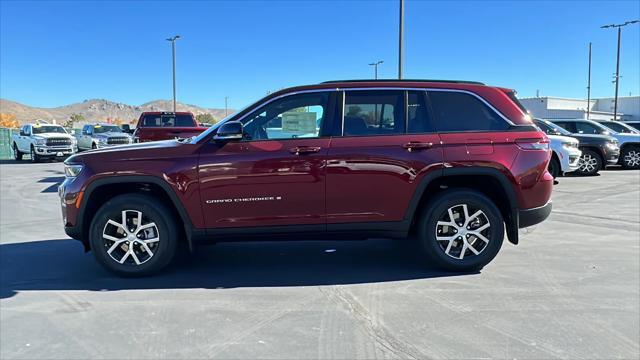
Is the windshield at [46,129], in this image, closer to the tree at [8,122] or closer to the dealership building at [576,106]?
the tree at [8,122]

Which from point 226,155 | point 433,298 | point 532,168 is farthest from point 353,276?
point 532,168

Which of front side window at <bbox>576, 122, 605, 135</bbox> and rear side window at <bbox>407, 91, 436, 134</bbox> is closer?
rear side window at <bbox>407, 91, 436, 134</bbox>

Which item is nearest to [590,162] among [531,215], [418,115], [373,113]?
[531,215]

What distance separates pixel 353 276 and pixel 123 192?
2.60m

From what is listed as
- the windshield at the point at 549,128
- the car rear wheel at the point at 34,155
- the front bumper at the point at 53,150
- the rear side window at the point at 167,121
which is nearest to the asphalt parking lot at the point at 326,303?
the windshield at the point at 549,128

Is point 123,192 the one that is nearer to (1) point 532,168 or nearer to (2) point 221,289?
(2) point 221,289

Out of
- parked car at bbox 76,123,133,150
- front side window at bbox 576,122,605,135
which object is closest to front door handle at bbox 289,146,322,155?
front side window at bbox 576,122,605,135

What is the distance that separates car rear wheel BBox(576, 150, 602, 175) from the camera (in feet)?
48.0

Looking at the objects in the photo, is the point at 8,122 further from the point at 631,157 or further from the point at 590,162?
the point at 631,157

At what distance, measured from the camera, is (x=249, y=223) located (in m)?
4.89

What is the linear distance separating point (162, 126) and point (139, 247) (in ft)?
33.4

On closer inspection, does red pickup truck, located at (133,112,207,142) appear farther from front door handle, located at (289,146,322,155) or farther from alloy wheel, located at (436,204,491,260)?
alloy wheel, located at (436,204,491,260)

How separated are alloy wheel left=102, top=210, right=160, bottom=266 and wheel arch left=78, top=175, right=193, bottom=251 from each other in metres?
0.27

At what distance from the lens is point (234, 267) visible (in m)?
5.42
